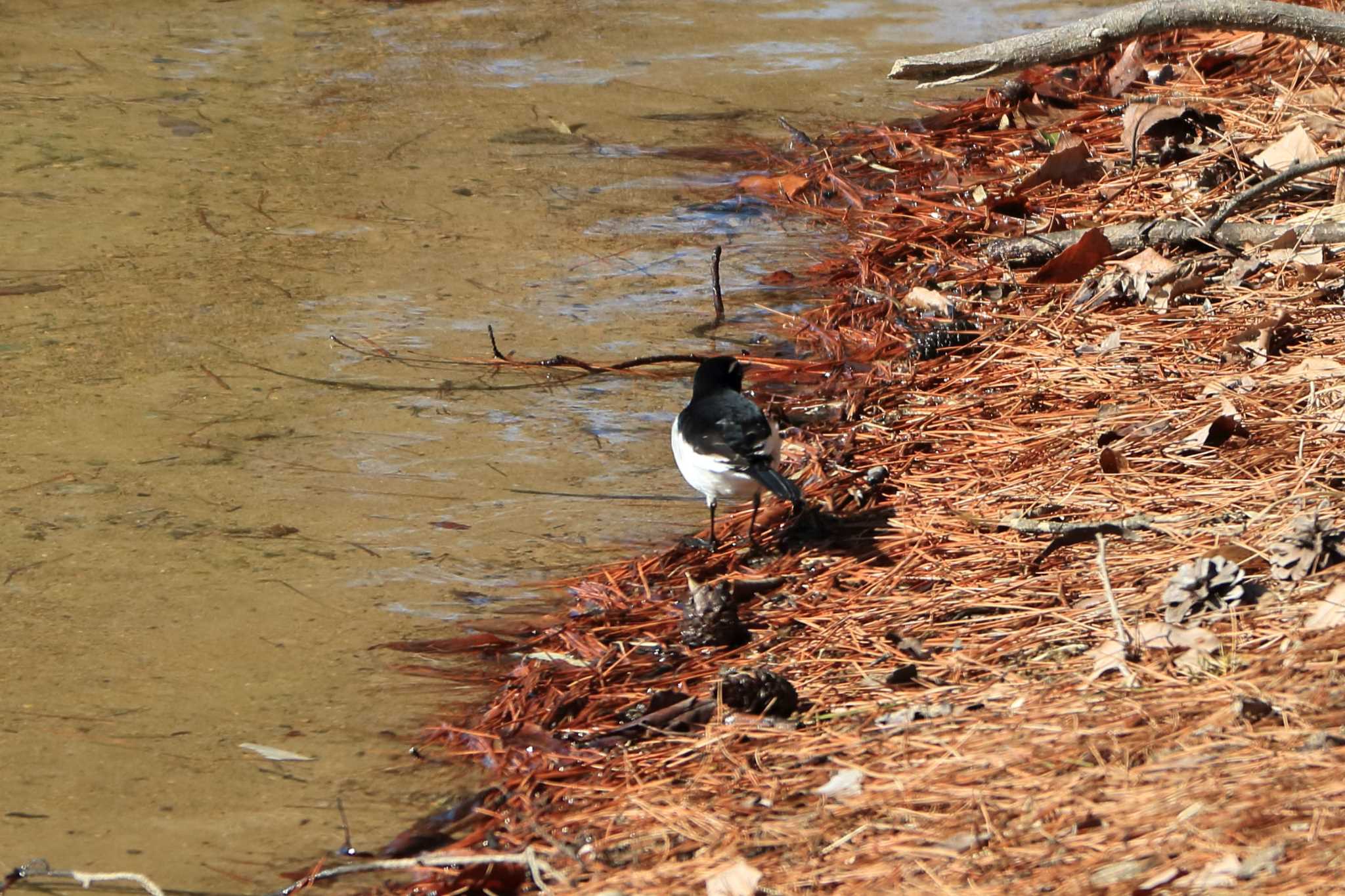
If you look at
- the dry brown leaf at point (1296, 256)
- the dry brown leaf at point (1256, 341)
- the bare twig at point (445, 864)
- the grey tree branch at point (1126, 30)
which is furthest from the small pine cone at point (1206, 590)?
the grey tree branch at point (1126, 30)

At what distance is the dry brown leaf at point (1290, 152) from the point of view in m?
5.46

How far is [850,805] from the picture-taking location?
2688mm

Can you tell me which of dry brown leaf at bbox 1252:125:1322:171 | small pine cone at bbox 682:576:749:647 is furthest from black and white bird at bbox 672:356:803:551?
dry brown leaf at bbox 1252:125:1322:171

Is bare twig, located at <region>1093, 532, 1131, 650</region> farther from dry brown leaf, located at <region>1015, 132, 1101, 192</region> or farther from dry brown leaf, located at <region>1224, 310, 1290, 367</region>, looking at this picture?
dry brown leaf, located at <region>1015, 132, 1101, 192</region>

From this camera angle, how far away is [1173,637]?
294 centimetres

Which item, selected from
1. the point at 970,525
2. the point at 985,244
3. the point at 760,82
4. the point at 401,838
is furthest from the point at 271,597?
the point at 760,82

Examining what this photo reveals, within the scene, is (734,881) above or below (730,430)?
below

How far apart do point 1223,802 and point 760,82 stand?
6209 mm

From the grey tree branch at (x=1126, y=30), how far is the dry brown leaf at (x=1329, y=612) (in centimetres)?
265

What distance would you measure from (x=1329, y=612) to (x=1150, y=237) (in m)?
2.53

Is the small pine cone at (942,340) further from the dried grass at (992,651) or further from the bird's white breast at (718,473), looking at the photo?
the bird's white breast at (718,473)

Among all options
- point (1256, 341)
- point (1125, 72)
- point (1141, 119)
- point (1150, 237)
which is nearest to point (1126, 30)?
point (1150, 237)

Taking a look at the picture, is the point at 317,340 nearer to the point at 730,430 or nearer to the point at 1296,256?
the point at 730,430

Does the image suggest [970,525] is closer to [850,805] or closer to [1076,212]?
[850,805]
